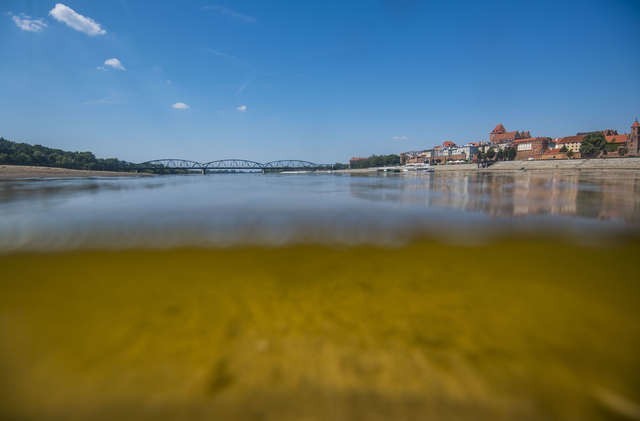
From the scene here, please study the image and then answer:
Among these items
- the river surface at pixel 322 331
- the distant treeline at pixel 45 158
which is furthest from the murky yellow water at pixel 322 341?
the distant treeline at pixel 45 158

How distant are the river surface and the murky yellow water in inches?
0.6

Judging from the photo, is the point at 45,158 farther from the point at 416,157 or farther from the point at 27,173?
the point at 416,157

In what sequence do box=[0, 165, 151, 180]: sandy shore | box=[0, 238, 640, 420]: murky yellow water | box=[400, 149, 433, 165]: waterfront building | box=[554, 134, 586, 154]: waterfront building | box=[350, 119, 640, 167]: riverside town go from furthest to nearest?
box=[400, 149, 433, 165]: waterfront building
box=[554, 134, 586, 154]: waterfront building
box=[350, 119, 640, 167]: riverside town
box=[0, 165, 151, 180]: sandy shore
box=[0, 238, 640, 420]: murky yellow water

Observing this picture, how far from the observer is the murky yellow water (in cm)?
200

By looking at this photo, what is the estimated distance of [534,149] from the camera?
4213 inches

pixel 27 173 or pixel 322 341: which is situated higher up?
pixel 27 173

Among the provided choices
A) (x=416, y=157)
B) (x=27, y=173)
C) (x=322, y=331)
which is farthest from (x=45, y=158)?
(x=416, y=157)

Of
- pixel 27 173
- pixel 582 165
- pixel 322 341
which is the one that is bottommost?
pixel 322 341

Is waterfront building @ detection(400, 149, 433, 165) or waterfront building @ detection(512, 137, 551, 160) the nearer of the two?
waterfront building @ detection(512, 137, 551, 160)

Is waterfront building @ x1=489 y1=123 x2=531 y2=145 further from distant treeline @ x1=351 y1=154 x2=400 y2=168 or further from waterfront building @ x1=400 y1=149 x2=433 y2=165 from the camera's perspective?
distant treeline @ x1=351 y1=154 x2=400 y2=168

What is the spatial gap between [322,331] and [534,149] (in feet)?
449

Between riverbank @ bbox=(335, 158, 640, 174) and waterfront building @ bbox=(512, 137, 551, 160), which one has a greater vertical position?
waterfront building @ bbox=(512, 137, 551, 160)

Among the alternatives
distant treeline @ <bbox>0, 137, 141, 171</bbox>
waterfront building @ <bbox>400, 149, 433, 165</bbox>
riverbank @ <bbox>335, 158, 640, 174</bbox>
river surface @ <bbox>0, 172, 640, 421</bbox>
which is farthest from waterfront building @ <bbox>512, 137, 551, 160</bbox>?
distant treeline @ <bbox>0, 137, 141, 171</bbox>

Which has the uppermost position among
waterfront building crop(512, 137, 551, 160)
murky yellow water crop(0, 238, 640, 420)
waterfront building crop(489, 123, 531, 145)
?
waterfront building crop(489, 123, 531, 145)
